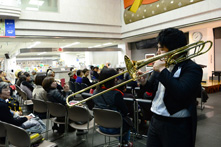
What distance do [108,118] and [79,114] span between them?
587mm

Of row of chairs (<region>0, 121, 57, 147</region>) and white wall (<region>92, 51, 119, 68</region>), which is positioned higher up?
white wall (<region>92, 51, 119, 68</region>)

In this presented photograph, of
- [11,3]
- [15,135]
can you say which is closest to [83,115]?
[15,135]

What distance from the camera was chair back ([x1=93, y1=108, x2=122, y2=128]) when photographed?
2254mm

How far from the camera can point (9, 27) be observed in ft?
23.6

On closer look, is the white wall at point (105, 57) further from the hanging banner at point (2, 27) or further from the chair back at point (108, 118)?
the chair back at point (108, 118)

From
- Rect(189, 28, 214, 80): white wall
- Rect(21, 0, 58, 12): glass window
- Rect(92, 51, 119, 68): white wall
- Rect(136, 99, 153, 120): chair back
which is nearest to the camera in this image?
Rect(136, 99, 153, 120): chair back

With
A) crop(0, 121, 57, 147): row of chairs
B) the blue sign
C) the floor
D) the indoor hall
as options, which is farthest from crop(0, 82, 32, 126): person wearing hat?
the blue sign

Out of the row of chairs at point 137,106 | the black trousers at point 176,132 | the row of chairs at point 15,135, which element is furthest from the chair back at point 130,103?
the black trousers at point 176,132

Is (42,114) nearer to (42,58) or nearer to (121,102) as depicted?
(121,102)

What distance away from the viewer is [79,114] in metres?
2.69

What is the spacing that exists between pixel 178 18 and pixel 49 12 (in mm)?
5743

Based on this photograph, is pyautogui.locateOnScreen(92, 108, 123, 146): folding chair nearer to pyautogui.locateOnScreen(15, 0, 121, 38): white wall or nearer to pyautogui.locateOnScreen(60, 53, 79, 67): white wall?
pyautogui.locateOnScreen(15, 0, 121, 38): white wall

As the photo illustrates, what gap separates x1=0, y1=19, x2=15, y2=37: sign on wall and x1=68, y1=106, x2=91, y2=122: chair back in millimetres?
6082

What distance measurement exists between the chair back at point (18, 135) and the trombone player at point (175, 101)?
4.32 feet
